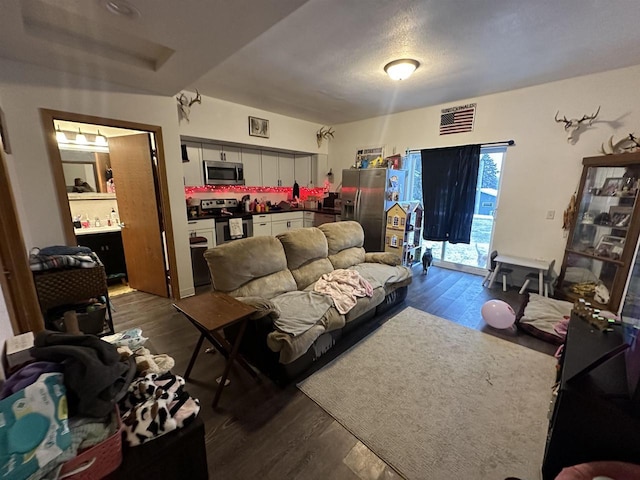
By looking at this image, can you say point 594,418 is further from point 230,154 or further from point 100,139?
point 100,139

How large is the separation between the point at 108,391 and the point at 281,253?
5.78ft

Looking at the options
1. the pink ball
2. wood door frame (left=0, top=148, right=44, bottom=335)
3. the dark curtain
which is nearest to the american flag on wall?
the dark curtain

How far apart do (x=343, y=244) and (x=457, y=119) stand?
284cm

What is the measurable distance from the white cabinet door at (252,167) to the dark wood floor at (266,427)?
3.15 m

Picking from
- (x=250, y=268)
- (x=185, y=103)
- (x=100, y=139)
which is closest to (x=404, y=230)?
(x=250, y=268)

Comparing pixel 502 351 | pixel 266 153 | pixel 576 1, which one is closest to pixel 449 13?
pixel 576 1

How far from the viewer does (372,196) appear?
185 inches

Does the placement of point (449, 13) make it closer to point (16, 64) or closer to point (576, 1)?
point (576, 1)

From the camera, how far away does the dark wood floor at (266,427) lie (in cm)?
141

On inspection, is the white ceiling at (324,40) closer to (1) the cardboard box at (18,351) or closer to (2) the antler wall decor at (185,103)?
(2) the antler wall decor at (185,103)

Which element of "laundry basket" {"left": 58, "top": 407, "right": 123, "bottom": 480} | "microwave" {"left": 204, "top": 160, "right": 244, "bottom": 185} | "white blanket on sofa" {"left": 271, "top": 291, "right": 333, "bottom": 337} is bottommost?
"white blanket on sofa" {"left": 271, "top": 291, "right": 333, "bottom": 337}

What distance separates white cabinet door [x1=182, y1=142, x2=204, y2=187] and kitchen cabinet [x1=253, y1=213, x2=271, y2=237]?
1154mm

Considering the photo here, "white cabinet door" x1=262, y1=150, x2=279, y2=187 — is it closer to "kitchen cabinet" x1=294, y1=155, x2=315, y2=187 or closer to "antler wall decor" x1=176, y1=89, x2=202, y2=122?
"kitchen cabinet" x1=294, y1=155, x2=315, y2=187

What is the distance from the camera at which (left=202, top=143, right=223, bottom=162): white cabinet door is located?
446 centimetres
